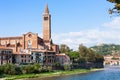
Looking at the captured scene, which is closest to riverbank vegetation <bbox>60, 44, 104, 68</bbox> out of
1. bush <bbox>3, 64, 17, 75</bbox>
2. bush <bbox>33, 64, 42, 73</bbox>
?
bush <bbox>33, 64, 42, 73</bbox>

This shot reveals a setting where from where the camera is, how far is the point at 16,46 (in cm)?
13350

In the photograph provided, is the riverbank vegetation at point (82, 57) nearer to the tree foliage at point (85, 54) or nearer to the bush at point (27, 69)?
the tree foliage at point (85, 54)

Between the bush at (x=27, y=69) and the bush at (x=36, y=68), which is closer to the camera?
the bush at (x=27, y=69)

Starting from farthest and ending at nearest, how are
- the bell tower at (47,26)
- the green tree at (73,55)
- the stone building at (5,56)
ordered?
the green tree at (73,55) < the bell tower at (47,26) < the stone building at (5,56)

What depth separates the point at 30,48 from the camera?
432 ft

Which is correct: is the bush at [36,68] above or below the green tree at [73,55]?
below

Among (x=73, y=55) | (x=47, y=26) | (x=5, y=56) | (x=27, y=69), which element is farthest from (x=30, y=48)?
(x=73, y=55)

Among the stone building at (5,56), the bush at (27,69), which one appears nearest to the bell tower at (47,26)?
the stone building at (5,56)

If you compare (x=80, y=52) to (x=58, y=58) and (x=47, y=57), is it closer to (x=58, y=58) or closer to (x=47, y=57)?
(x=58, y=58)

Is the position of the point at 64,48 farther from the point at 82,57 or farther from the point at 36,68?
the point at 36,68

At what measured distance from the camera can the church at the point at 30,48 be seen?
11878cm

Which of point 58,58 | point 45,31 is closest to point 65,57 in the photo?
point 58,58

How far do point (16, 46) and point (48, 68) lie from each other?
74.6 ft

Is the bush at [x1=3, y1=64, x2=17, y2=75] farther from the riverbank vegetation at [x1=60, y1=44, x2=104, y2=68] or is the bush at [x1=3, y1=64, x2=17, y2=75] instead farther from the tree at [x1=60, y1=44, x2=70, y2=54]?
the tree at [x1=60, y1=44, x2=70, y2=54]
